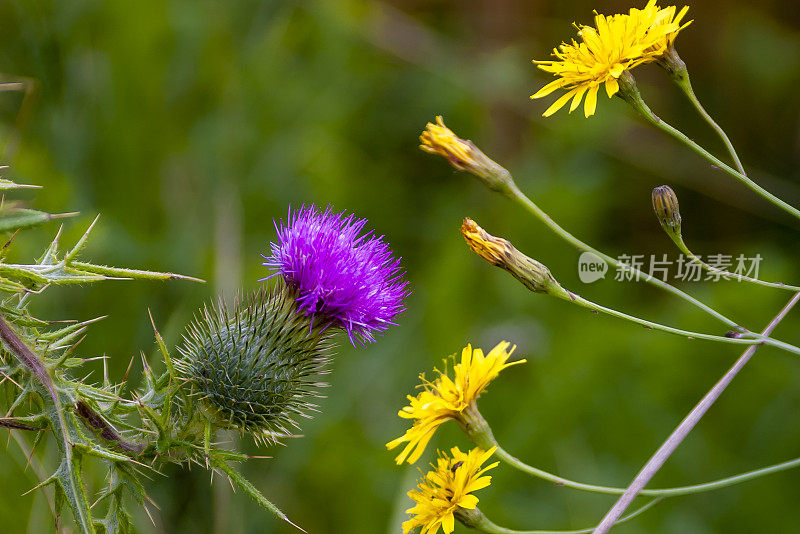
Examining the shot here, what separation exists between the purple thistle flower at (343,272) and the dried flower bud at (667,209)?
55 centimetres

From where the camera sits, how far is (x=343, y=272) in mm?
1688

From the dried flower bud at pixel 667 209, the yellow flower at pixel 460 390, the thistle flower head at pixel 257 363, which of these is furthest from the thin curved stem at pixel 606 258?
the thistle flower head at pixel 257 363

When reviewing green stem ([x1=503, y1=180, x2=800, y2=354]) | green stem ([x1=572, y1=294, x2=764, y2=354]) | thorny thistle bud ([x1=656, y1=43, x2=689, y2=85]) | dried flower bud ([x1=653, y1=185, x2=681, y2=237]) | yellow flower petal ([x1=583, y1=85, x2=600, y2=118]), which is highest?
thorny thistle bud ([x1=656, y1=43, x2=689, y2=85])

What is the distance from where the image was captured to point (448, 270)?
416 centimetres

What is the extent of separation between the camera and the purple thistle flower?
66.3 inches

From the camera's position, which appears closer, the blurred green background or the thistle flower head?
the thistle flower head

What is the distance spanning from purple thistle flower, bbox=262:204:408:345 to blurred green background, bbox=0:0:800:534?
4.34 ft

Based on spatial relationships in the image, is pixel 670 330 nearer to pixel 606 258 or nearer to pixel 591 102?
pixel 606 258

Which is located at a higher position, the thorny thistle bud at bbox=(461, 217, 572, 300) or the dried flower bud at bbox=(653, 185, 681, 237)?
the dried flower bud at bbox=(653, 185, 681, 237)

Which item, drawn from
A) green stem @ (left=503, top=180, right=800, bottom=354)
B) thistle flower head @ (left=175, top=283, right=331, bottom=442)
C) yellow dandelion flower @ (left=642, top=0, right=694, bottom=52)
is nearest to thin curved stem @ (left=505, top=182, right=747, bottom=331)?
green stem @ (left=503, top=180, right=800, bottom=354)

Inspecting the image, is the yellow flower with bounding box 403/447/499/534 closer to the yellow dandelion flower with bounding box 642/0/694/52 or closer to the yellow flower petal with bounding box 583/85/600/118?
the yellow flower petal with bounding box 583/85/600/118

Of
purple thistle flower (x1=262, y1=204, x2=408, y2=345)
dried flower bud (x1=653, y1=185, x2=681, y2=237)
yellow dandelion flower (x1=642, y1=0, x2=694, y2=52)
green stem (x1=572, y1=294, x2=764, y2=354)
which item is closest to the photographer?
green stem (x1=572, y1=294, x2=764, y2=354)

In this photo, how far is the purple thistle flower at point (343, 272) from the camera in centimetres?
168

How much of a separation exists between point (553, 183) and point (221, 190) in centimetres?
193
